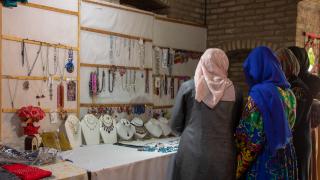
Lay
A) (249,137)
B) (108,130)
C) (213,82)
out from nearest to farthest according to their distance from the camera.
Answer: (249,137) < (213,82) < (108,130)

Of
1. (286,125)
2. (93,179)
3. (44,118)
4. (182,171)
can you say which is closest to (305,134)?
(286,125)

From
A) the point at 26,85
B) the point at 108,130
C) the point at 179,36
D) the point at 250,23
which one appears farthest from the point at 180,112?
the point at 250,23

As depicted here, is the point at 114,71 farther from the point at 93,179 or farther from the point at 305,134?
the point at 305,134

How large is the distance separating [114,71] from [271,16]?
2.22 meters

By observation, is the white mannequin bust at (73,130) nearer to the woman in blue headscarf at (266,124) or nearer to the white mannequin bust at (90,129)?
the white mannequin bust at (90,129)

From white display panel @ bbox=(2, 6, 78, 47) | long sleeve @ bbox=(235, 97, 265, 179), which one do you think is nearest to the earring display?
white display panel @ bbox=(2, 6, 78, 47)

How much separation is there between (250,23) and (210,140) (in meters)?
2.63

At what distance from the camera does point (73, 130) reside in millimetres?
3215

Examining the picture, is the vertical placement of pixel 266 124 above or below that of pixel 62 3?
below

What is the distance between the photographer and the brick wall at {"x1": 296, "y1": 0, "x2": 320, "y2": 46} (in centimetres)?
430

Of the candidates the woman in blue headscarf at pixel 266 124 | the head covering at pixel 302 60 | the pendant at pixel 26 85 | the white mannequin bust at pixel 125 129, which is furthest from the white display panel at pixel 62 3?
the head covering at pixel 302 60

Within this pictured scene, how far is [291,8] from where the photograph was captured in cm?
426

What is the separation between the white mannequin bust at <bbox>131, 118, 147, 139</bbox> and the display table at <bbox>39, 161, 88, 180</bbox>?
1350 millimetres

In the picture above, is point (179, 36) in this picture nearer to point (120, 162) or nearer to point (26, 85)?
point (26, 85)
